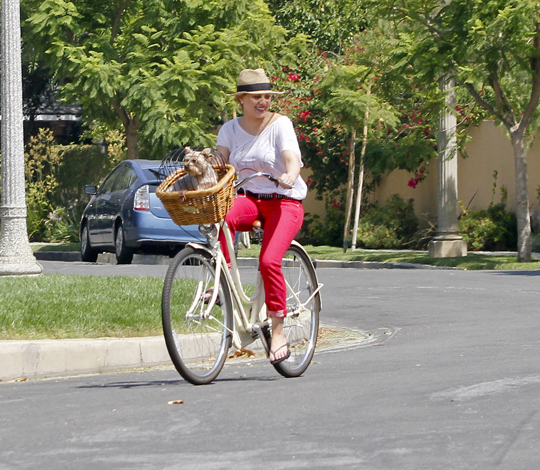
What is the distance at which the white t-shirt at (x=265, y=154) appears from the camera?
668cm

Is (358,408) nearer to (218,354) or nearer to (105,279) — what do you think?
(218,354)

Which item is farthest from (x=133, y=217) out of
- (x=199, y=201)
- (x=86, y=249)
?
(x=199, y=201)

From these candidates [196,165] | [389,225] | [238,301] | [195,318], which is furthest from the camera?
[389,225]

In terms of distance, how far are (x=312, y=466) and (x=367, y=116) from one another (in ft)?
58.3

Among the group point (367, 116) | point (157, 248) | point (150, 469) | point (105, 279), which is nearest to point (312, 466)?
point (150, 469)

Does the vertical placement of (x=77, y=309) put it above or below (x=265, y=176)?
below

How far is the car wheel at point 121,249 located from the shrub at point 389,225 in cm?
805

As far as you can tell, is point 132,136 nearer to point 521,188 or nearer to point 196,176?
point 521,188

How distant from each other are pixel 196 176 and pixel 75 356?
1932mm

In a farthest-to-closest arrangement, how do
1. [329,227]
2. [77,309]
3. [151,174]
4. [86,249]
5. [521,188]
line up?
[329,227]
[86,249]
[521,188]
[151,174]
[77,309]

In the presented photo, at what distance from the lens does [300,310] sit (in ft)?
23.6

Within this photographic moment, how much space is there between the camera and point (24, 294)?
9492 millimetres

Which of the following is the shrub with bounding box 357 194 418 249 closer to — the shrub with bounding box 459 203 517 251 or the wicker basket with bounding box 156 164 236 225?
the shrub with bounding box 459 203 517 251

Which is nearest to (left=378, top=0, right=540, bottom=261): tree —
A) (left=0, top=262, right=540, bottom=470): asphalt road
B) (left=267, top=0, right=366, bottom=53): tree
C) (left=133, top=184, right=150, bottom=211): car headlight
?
(left=133, top=184, right=150, bottom=211): car headlight
